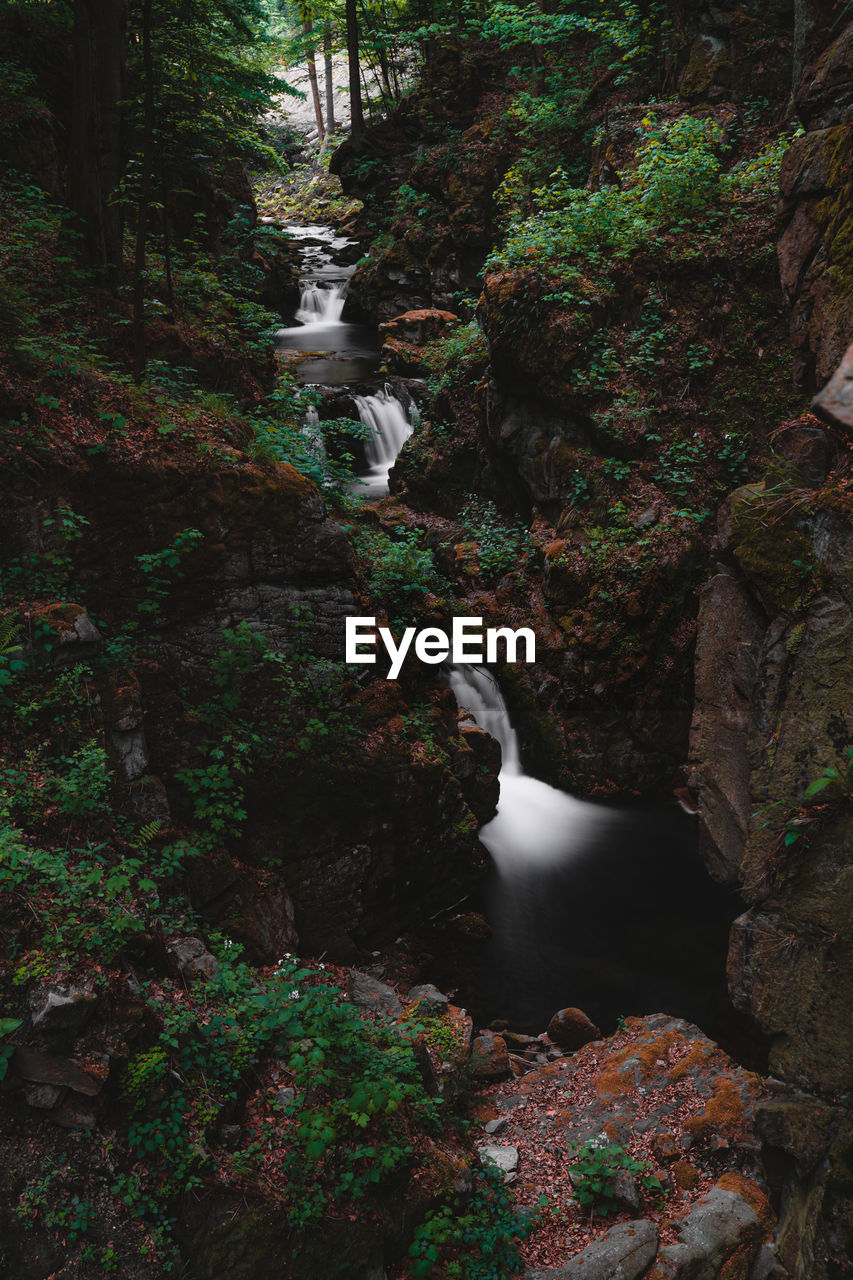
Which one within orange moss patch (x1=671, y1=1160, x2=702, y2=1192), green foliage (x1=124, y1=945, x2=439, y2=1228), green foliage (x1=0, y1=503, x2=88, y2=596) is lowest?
orange moss patch (x1=671, y1=1160, x2=702, y2=1192)

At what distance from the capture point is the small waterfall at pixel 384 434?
1469cm

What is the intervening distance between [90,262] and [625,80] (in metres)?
12.6

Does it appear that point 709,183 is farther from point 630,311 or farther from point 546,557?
point 546,557

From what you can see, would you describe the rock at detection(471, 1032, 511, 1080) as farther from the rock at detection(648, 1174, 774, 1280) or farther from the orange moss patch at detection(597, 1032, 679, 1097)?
the rock at detection(648, 1174, 774, 1280)

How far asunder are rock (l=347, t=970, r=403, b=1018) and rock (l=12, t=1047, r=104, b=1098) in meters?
2.79

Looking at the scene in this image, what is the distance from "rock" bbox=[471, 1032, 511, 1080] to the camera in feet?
18.8

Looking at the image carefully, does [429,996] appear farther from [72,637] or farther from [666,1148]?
[72,637]

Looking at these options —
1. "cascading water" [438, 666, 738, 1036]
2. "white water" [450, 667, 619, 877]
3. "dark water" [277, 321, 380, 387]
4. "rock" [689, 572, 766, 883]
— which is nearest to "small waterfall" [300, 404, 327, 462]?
"dark water" [277, 321, 380, 387]

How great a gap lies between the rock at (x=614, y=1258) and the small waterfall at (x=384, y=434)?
13.0 meters

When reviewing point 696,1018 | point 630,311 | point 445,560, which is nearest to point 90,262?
point 445,560

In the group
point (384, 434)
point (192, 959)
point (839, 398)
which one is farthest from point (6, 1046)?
point (384, 434)

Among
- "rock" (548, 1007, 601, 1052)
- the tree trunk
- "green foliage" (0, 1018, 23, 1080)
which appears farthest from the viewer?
the tree trunk

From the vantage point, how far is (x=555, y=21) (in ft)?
43.8

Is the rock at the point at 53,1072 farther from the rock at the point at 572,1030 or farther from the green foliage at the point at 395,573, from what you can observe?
the green foliage at the point at 395,573
